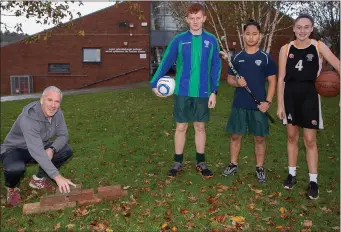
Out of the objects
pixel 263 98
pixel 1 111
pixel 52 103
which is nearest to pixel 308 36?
pixel 263 98

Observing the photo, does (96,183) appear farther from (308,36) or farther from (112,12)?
(112,12)

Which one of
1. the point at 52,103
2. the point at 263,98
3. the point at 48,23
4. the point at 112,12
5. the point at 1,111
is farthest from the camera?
the point at 112,12

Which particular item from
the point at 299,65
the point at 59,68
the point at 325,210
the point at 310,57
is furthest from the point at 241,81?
the point at 59,68

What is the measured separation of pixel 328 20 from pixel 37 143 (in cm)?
2335

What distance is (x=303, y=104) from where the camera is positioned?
510 centimetres

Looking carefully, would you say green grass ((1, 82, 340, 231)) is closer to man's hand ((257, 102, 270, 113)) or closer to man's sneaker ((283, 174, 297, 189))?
man's sneaker ((283, 174, 297, 189))

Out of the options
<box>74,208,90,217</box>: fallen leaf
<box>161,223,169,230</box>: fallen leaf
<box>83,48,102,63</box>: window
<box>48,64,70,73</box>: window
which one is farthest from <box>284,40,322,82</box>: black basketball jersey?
<box>48,64,70,73</box>: window

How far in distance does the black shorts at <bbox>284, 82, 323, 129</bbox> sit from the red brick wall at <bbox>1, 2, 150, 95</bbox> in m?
27.9

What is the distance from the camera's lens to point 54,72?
33031mm

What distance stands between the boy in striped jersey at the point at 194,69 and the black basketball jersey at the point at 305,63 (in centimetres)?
113

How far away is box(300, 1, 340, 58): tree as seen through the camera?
75.4 ft

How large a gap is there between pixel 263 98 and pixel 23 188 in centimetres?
416

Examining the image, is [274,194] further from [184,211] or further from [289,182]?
[184,211]

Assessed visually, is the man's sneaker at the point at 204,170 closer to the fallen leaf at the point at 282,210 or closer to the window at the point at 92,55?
the fallen leaf at the point at 282,210
